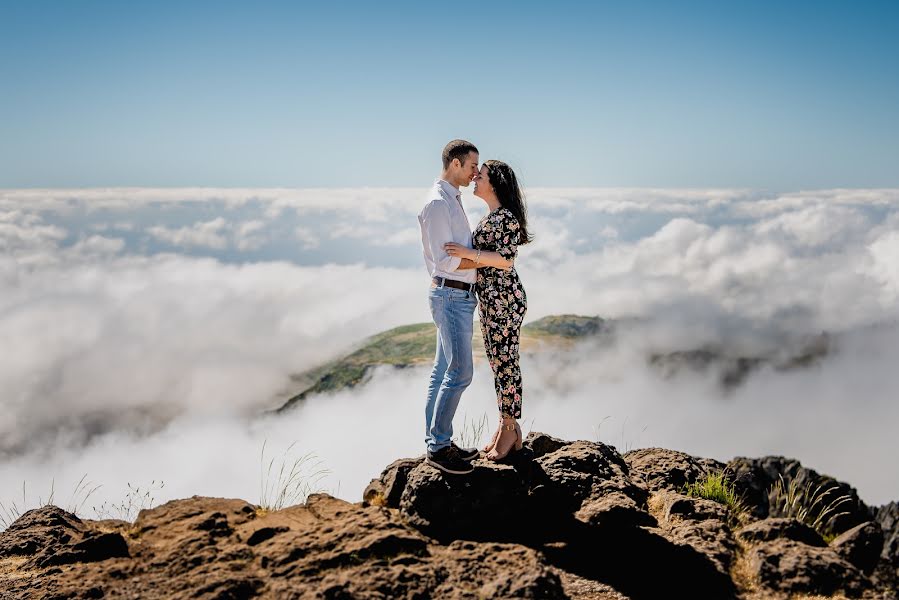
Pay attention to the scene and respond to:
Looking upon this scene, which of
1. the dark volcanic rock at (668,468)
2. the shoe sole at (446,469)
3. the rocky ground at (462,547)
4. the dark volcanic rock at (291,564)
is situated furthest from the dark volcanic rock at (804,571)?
the shoe sole at (446,469)

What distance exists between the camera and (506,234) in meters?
6.66

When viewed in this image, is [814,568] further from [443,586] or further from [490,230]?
[490,230]

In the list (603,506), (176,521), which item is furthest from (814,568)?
(176,521)

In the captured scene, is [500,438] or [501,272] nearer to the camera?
[501,272]

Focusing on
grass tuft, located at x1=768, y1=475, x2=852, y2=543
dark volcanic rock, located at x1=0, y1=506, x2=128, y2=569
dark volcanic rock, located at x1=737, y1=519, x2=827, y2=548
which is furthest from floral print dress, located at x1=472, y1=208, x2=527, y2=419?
dark volcanic rock, located at x1=0, y1=506, x2=128, y2=569

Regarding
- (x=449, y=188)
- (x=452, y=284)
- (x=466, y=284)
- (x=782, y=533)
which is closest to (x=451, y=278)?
(x=452, y=284)

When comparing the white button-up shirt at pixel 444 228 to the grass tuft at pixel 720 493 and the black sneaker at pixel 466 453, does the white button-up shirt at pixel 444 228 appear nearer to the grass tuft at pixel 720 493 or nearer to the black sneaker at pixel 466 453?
the black sneaker at pixel 466 453

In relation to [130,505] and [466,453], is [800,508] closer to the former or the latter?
[466,453]

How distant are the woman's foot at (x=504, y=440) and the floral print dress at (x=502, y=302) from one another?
345 mm

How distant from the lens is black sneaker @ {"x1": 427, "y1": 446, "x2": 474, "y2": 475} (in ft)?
22.3

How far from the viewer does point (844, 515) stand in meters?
8.31

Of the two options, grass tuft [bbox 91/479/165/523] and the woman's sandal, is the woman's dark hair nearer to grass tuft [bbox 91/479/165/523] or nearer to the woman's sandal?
the woman's sandal

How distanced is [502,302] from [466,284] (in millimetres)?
450

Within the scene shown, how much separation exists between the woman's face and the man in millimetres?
94
